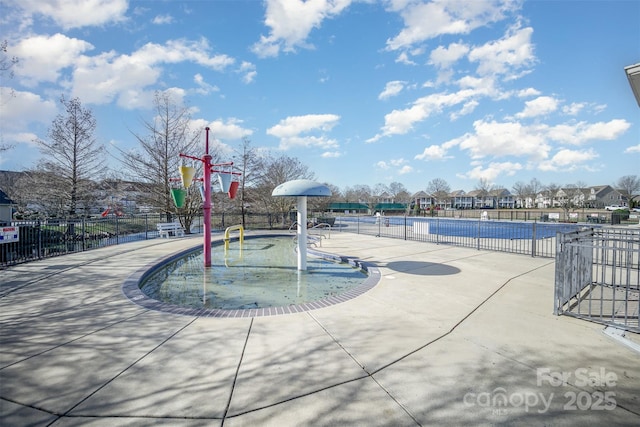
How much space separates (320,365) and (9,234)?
10409 millimetres

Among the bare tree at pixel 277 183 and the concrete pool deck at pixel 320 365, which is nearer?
the concrete pool deck at pixel 320 365

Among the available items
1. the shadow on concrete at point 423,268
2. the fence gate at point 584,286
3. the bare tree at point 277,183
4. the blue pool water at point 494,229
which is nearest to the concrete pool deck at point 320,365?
the fence gate at point 584,286

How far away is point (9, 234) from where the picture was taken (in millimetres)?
8336

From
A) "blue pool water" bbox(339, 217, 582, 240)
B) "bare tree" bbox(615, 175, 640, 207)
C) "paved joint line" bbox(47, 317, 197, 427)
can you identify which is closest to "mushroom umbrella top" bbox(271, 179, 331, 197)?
Answer: "paved joint line" bbox(47, 317, 197, 427)

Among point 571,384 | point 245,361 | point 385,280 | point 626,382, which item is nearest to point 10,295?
point 245,361

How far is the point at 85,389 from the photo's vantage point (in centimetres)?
269

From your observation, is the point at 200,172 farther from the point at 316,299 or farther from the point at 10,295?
the point at 316,299

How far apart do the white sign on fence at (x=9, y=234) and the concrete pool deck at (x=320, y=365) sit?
419 centimetres

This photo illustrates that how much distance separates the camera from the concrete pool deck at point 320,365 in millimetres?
2412

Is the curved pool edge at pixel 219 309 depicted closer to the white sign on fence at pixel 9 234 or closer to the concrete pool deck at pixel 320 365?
the concrete pool deck at pixel 320 365

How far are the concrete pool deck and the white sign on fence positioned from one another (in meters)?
4.19

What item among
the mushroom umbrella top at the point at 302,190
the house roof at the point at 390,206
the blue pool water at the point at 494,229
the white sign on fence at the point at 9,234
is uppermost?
the mushroom umbrella top at the point at 302,190

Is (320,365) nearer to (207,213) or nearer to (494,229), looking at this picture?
(207,213)

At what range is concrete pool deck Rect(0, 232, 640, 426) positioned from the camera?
95.0 inches
